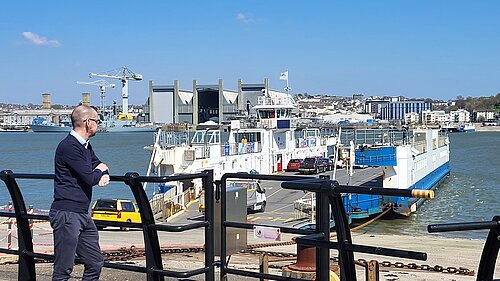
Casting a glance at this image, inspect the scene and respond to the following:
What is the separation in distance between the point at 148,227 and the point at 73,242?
69 cm

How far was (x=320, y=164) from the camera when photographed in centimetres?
4475

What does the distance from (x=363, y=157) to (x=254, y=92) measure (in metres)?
108

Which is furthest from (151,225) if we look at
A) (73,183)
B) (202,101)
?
(202,101)

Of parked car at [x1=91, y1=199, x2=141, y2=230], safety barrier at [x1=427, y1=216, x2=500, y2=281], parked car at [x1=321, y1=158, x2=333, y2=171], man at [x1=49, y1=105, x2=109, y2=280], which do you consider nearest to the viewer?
safety barrier at [x1=427, y1=216, x2=500, y2=281]

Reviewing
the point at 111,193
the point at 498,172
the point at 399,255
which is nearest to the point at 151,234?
the point at 399,255

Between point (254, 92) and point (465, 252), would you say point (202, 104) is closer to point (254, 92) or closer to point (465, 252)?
point (254, 92)

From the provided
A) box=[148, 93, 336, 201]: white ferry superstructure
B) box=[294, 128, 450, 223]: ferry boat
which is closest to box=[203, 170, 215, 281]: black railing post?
box=[294, 128, 450, 223]: ferry boat

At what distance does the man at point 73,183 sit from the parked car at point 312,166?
37.9 m

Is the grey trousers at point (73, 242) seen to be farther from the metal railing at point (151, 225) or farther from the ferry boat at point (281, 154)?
the ferry boat at point (281, 154)

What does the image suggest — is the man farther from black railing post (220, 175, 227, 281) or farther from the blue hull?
the blue hull

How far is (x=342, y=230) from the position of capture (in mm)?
4707

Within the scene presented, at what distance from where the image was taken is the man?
5.43 m

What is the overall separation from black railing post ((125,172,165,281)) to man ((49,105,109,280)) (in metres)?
0.30

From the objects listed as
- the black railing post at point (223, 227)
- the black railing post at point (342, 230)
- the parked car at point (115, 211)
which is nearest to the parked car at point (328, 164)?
the parked car at point (115, 211)
